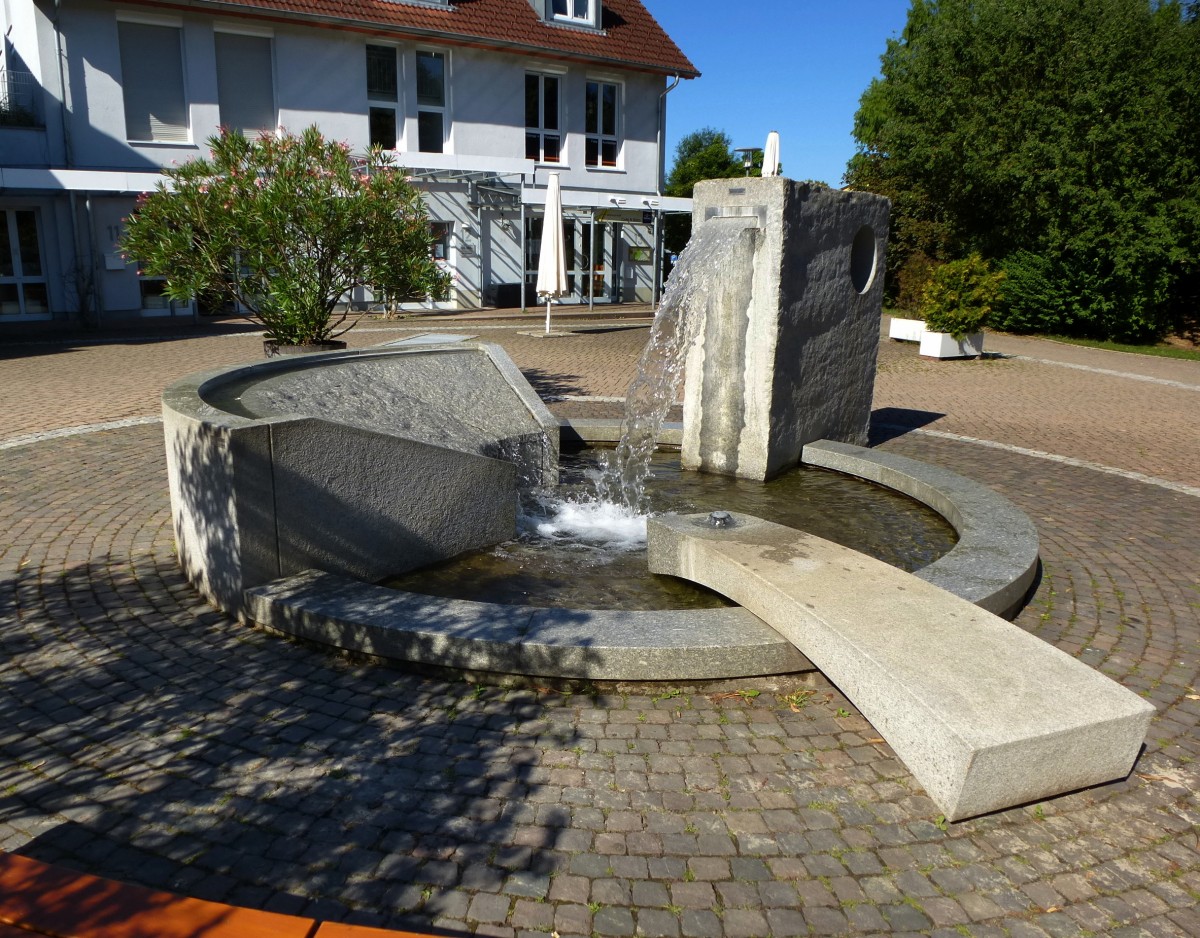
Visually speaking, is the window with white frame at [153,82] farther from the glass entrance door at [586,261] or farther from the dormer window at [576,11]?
the dormer window at [576,11]

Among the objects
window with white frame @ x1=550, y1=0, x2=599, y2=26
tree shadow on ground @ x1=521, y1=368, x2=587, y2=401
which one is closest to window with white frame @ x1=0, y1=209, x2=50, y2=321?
tree shadow on ground @ x1=521, y1=368, x2=587, y2=401

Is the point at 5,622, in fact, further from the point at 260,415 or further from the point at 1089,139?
the point at 1089,139

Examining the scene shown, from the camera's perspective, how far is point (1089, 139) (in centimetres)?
2256

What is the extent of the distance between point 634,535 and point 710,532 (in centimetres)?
130

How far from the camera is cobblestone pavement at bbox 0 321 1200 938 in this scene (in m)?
3.12

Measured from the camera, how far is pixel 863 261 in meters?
9.43

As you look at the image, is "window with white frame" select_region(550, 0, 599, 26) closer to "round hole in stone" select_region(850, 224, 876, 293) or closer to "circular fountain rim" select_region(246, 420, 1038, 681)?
"round hole in stone" select_region(850, 224, 876, 293)

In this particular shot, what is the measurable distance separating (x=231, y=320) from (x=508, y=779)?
70.6ft

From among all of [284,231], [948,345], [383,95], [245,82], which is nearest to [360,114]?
[383,95]

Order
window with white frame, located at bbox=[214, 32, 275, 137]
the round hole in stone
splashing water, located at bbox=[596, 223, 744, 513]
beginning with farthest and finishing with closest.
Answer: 1. window with white frame, located at bbox=[214, 32, 275, 137]
2. the round hole in stone
3. splashing water, located at bbox=[596, 223, 744, 513]

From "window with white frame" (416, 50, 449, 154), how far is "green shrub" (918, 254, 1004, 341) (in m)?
14.7

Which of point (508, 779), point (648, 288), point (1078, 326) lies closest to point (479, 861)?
point (508, 779)

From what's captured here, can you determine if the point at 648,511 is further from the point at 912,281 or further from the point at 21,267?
the point at 21,267

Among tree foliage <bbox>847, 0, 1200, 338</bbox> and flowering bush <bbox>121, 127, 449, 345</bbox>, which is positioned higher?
tree foliage <bbox>847, 0, 1200, 338</bbox>
